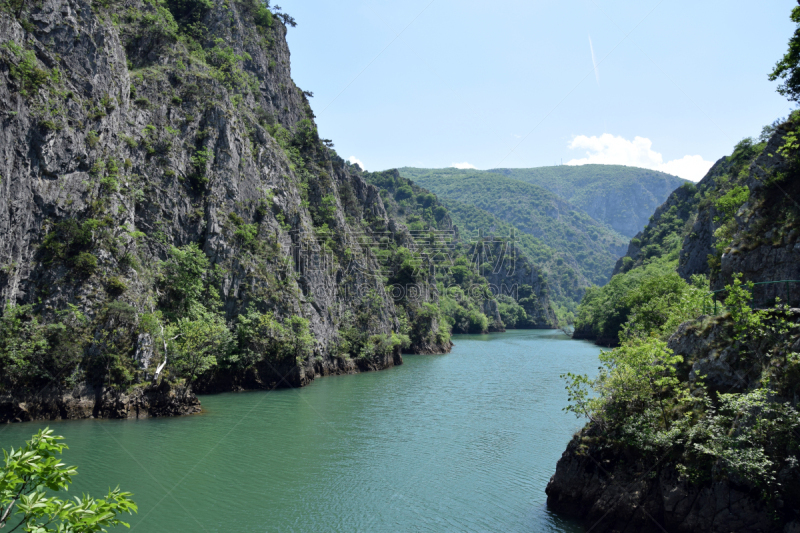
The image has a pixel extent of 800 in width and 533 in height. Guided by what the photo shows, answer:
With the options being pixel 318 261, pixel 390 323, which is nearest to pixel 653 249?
pixel 390 323

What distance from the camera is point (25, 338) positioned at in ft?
92.5

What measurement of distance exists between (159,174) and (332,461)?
2929 cm

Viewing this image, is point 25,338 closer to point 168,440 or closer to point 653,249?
point 168,440

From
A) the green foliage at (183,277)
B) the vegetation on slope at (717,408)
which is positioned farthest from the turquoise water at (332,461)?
the green foliage at (183,277)

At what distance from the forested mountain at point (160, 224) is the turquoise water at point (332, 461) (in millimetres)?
3276

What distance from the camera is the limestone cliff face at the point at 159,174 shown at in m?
30.8

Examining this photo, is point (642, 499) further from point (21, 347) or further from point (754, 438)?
point (21, 347)

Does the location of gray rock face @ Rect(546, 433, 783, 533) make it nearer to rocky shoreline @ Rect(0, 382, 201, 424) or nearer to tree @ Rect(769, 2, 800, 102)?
tree @ Rect(769, 2, 800, 102)

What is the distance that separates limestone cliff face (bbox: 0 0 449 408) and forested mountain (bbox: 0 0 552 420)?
139 mm

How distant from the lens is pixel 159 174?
41938 millimetres

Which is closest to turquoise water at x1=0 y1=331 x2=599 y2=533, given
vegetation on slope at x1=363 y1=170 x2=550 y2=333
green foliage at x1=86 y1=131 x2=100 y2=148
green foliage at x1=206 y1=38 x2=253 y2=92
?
green foliage at x1=86 y1=131 x2=100 y2=148

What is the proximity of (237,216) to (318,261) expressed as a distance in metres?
11.8

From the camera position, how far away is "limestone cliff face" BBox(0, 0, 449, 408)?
3077cm

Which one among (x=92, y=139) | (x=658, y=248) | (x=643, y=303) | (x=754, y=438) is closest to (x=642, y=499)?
(x=754, y=438)
